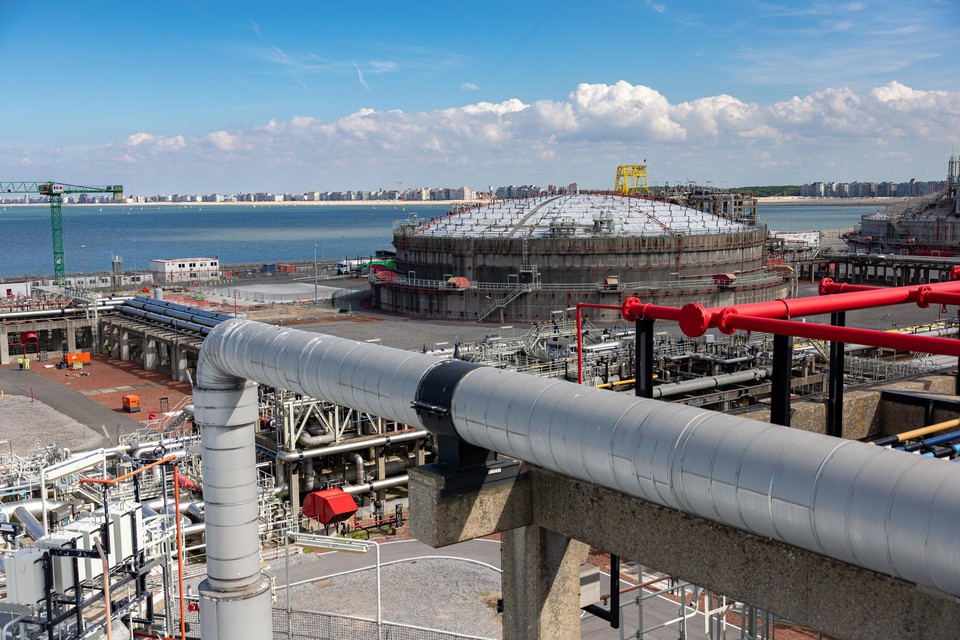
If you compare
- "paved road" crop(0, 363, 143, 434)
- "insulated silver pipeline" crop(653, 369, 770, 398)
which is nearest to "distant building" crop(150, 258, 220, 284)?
"paved road" crop(0, 363, 143, 434)

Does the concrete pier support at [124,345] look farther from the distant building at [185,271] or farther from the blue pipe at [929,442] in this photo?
the blue pipe at [929,442]

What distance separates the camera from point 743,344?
5041 centimetres

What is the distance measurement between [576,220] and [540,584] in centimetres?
7550

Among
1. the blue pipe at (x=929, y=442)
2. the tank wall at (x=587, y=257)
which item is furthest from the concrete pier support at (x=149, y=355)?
the blue pipe at (x=929, y=442)

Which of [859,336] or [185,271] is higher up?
[859,336]

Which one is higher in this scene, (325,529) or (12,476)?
(12,476)

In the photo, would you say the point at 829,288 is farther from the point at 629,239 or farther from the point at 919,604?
the point at 629,239

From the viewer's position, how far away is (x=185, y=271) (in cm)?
12025

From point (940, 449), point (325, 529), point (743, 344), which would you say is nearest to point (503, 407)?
point (940, 449)

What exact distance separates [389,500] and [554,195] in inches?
2672

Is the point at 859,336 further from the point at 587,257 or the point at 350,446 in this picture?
the point at 587,257

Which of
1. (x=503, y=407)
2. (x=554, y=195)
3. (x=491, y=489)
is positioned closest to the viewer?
(x=503, y=407)

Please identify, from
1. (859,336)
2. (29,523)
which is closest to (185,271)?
(29,523)

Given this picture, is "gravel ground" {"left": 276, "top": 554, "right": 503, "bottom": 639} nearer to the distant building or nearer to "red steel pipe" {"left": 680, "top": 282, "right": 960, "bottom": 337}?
"red steel pipe" {"left": 680, "top": 282, "right": 960, "bottom": 337}
